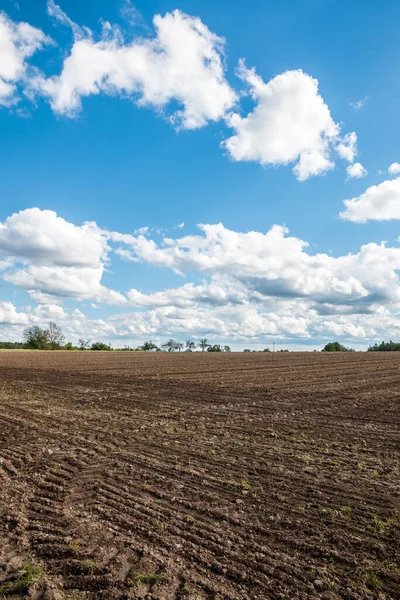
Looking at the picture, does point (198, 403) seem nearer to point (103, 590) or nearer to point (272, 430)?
point (272, 430)

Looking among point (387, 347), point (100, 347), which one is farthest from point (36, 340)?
point (387, 347)

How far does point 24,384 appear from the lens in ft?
67.0

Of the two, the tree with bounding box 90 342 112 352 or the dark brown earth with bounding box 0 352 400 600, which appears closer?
the dark brown earth with bounding box 0 352 400 600

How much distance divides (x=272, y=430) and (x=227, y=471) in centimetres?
347

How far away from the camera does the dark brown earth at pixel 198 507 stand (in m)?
3.94

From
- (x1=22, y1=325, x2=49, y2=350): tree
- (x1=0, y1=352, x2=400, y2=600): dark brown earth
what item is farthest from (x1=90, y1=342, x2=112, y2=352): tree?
(x1=0, y1=352, x2=400, y2=600): dark brown earth

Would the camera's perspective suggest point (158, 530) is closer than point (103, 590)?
No

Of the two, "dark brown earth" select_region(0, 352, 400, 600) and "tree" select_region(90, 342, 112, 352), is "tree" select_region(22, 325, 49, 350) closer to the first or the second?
"tree" select_region(90, 342, 112, 352)

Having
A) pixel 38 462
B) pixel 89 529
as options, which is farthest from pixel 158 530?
pixel 38 462

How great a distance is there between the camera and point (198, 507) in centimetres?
546

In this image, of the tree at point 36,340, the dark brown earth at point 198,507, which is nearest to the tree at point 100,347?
the tree at point 36,340

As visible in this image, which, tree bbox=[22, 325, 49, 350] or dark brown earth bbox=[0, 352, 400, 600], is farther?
tree bbox=[22, 325, 49, 350]

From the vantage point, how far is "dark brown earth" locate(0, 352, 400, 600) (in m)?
3.94

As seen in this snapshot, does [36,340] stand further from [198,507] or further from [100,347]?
[198,507]
